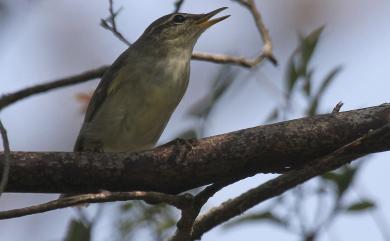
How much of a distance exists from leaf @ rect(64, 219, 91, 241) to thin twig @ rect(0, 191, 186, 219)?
0.66m

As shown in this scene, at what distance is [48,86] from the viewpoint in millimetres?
5312

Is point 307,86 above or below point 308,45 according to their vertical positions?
below

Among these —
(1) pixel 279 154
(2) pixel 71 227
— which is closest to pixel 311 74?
(1) pixel 279 154

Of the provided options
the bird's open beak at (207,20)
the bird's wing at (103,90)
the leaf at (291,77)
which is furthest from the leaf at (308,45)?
the bird's wing at (103,90)

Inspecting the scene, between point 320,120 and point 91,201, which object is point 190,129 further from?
point 91,201

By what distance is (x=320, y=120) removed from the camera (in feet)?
11.7

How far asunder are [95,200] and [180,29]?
310cm

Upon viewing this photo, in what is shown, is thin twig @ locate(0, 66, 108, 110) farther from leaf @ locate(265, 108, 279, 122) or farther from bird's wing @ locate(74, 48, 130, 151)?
leaf @ locate(265, 108, 279, 122)

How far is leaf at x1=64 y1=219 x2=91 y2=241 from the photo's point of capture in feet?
12.2

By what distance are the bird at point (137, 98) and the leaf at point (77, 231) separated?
1.33 meters

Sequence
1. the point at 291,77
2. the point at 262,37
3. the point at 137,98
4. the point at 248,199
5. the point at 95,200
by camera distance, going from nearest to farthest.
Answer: the point at 95,200 < the point at 248,199 < the point at 291,77 < the point at 137,98 < the point at 262,37

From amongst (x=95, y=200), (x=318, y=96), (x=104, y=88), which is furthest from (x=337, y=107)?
(x=104, y=88)

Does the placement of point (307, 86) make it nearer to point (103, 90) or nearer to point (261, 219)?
point (261, 219)

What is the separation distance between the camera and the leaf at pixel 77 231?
147 inches
